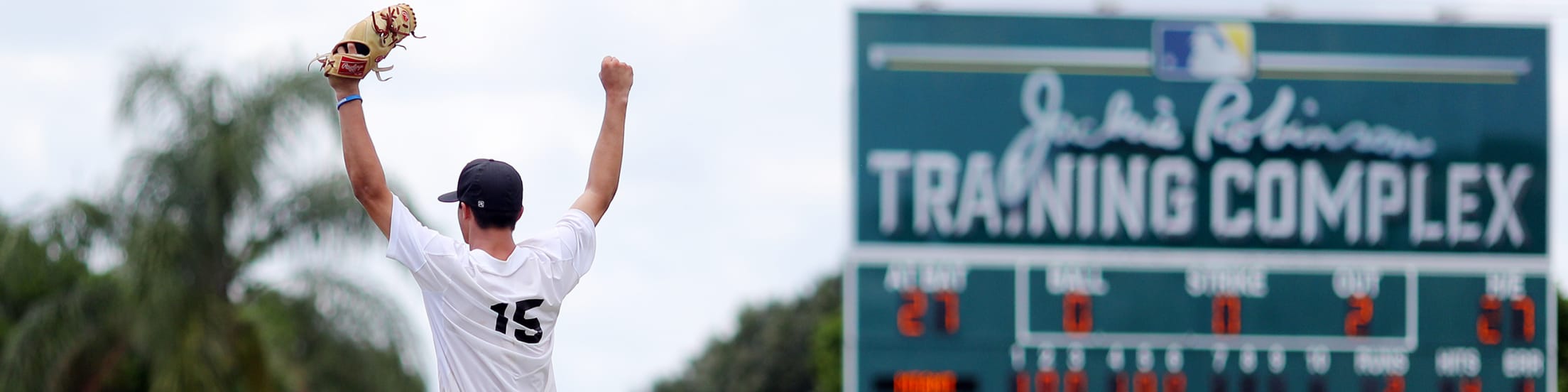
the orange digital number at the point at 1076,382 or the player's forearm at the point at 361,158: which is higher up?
the player's forearm at the point at 361,158

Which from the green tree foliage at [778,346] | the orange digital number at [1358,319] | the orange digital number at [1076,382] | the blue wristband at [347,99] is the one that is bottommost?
the green tree foliage at [778,346]

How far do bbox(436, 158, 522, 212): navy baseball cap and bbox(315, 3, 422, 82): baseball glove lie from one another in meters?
0.28

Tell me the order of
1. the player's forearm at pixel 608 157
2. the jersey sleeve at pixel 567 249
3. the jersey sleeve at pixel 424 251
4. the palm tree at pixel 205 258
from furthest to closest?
the palm tree at pixel 205 258, the player's forearm at pixel 608 157, the jersey sleeve at pixel 567 249, the jersey sleeve at pixel 424 251

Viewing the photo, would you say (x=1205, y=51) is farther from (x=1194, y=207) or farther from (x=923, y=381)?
(x=923, y=381)

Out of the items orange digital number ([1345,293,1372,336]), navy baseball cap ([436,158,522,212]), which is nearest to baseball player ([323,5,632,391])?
navy baseball cap ([436,158,522,212])

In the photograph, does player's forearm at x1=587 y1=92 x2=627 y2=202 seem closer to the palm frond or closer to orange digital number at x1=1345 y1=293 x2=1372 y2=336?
orange digital number at x1=1345 y1=293 x2=1372 y2=336

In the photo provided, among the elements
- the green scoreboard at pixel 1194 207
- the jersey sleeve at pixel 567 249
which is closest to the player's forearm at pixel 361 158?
the jersey sleeve at pixel 567 249

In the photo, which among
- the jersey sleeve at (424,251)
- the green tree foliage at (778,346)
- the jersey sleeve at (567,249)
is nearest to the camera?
the jersey sleeve at (424,251)

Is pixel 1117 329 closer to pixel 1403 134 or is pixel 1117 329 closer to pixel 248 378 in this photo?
pixel 1403 134

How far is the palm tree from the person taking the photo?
14.2 metres

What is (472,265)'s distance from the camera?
148 inches

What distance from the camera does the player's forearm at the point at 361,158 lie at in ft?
12.2

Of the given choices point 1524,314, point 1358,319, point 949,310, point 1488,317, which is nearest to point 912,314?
point 949,310

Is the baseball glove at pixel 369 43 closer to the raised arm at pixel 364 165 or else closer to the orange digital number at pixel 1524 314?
the raised arm at pixel 364 165
